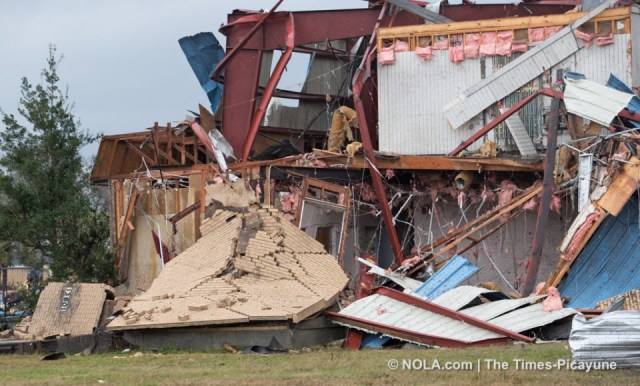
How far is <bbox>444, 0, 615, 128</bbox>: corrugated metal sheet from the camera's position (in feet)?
81.6

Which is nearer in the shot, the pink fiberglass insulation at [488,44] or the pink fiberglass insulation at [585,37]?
the pink fiberglass insulation at [585,37]

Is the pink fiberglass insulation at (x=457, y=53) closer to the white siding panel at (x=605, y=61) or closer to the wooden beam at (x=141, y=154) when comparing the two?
the white siding panel at (x=605, y=61)

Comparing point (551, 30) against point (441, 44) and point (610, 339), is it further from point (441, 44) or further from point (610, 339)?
point (610, 339)

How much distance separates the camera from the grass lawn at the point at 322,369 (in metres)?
13.2

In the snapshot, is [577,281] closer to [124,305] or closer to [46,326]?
[124,305]

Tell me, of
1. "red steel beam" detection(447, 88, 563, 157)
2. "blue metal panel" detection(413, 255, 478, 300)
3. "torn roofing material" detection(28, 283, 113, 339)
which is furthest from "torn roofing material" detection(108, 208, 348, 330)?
"red steel beam" detection(447, 88, 563, 157)

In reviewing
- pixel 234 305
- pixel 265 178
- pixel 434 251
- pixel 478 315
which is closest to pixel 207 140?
pixel 265 178

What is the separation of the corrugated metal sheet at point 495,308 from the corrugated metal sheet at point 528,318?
0.33 ft

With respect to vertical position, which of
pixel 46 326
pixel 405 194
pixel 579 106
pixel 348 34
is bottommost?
pixel 46 326

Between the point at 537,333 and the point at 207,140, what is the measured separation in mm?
12612

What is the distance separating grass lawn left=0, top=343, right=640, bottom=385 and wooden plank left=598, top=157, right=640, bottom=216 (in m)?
4.68

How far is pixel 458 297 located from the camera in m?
18.8

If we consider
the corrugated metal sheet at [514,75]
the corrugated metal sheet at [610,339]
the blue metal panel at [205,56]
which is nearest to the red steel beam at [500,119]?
the corrugated metal sheet at [514,75]

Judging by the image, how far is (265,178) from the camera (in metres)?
24.9
